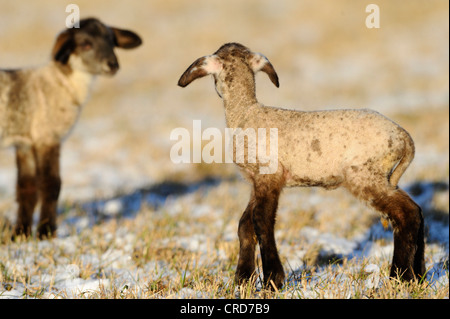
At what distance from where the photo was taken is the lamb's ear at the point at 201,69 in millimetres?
4066

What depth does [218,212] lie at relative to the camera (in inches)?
323

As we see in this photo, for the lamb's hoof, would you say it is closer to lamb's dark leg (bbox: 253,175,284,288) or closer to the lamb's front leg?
the lamb's front leg

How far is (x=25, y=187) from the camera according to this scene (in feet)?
23.2

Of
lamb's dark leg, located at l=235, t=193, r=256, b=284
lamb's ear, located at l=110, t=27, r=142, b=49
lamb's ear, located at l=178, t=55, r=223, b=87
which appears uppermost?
lamb's ear, located at l=110, t=27, r=142, b=49

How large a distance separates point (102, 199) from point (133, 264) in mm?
4195

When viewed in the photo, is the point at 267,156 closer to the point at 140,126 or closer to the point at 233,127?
the point at 233,127

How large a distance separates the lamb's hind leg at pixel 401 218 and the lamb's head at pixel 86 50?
416 cm

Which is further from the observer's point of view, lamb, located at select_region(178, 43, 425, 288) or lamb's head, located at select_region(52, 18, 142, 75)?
lamb's head, located at select_region(52, 18, 142, 75)

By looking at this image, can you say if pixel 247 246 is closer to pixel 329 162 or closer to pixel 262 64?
pixel 329 162

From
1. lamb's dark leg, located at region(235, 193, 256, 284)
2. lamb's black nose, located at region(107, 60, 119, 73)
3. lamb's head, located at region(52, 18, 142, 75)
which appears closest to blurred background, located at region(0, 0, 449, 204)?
lamb's head, located at region(52, 18, 142, 75)

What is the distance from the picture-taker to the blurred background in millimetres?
13070

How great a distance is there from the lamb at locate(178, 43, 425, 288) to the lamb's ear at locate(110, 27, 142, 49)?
3.42 meters
